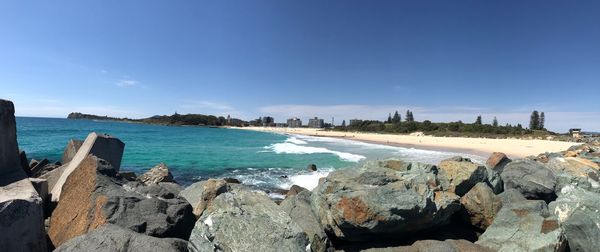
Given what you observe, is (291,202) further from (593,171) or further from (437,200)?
(593,171)

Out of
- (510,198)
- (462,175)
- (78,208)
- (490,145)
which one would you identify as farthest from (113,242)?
(490,145)

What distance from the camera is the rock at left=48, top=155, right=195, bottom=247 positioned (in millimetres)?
4266

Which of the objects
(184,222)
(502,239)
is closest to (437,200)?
(502,239)

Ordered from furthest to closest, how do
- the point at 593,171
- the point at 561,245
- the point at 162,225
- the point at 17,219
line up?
the point at 593,171 → the point at 561,245 → the point at 162,225 → the point at 17,219

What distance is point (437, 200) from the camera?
5102mm

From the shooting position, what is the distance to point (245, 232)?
3.74 meters

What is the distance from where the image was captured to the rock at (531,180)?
686cm

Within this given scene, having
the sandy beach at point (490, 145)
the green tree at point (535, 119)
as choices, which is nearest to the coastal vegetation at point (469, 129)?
the green tree at point (535, 119)

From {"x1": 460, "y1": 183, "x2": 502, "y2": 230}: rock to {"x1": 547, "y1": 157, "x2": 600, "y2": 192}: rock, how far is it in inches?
98.1

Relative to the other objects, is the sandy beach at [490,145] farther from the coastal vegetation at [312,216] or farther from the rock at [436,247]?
the rock at [436,247]

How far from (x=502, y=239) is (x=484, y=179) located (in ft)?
5.67

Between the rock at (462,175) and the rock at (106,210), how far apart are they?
464cm

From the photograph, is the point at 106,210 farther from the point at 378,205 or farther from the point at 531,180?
the point at 531,180

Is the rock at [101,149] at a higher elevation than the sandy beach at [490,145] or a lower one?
higher
